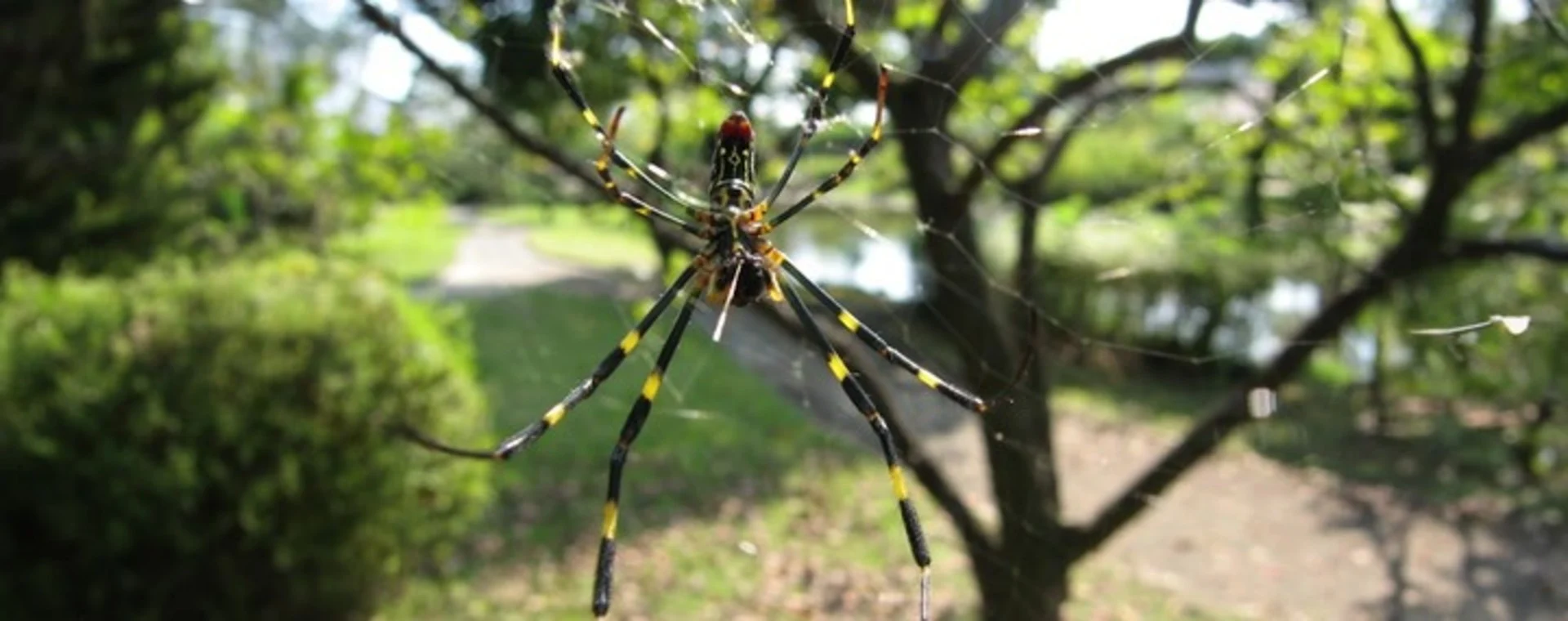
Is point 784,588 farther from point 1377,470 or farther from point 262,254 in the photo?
point 262,254

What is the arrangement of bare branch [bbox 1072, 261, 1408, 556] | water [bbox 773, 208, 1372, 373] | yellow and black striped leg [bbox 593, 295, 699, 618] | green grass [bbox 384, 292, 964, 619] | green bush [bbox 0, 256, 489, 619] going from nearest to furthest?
yellow and black striped leg [bbox 593, 295, 699, 618] < bare branch [bbox 1072, 261, 1408, 556] < green bush [bbox 0, 256, 489, 619] < green grass [bbox 384, 292, 964, 619] < water [bbox 773, 208, 1372, 373]

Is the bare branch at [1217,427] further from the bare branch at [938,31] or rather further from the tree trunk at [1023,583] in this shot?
the bare branch at [938,31]

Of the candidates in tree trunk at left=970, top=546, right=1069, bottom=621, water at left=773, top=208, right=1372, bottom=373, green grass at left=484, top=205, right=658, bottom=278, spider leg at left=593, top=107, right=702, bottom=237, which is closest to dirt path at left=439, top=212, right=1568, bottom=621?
water at left=773, top=208, right=1372, bottom=373

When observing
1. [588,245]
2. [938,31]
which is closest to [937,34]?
[938,31]

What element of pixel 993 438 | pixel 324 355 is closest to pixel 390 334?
pixel 324 355

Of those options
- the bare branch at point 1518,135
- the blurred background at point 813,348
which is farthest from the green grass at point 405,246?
the bare branch at point 1518,135

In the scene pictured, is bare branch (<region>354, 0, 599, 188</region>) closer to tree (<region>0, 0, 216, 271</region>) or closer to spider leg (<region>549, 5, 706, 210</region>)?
spider leg (<region>549, 5, 706, 210</region>)
